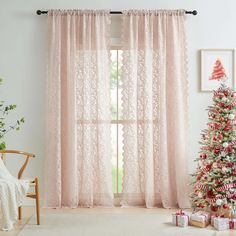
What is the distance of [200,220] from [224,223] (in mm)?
→ 230

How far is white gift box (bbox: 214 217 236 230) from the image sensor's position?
4430 millimetres

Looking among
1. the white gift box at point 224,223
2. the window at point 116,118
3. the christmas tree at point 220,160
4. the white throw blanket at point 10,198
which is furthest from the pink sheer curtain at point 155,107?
the white throw blanket at point 10,198

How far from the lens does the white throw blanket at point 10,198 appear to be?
4277mm

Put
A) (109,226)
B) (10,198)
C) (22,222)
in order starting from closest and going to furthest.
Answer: (10,198), (109,226), (22,222)

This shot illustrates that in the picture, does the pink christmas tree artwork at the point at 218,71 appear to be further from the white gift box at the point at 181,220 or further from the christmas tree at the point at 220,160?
the white gift box at the point at 181,220

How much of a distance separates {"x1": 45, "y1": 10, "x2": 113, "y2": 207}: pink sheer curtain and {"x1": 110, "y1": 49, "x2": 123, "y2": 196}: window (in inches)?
9.8

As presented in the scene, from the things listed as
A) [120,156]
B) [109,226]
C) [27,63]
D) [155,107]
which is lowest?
[109,226]

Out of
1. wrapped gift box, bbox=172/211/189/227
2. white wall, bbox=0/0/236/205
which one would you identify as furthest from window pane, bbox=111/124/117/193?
wrapped gift box, bbox=172/211/189/227

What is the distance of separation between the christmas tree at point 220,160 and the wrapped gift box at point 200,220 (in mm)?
247

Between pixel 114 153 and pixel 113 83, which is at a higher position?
pixel 113 83

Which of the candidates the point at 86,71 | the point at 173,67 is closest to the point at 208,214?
the point at 173,67

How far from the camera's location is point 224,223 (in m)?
4.46

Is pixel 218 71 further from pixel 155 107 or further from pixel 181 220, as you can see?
pixel 181 220

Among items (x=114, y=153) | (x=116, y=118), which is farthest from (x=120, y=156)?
(x=116, y=118)
